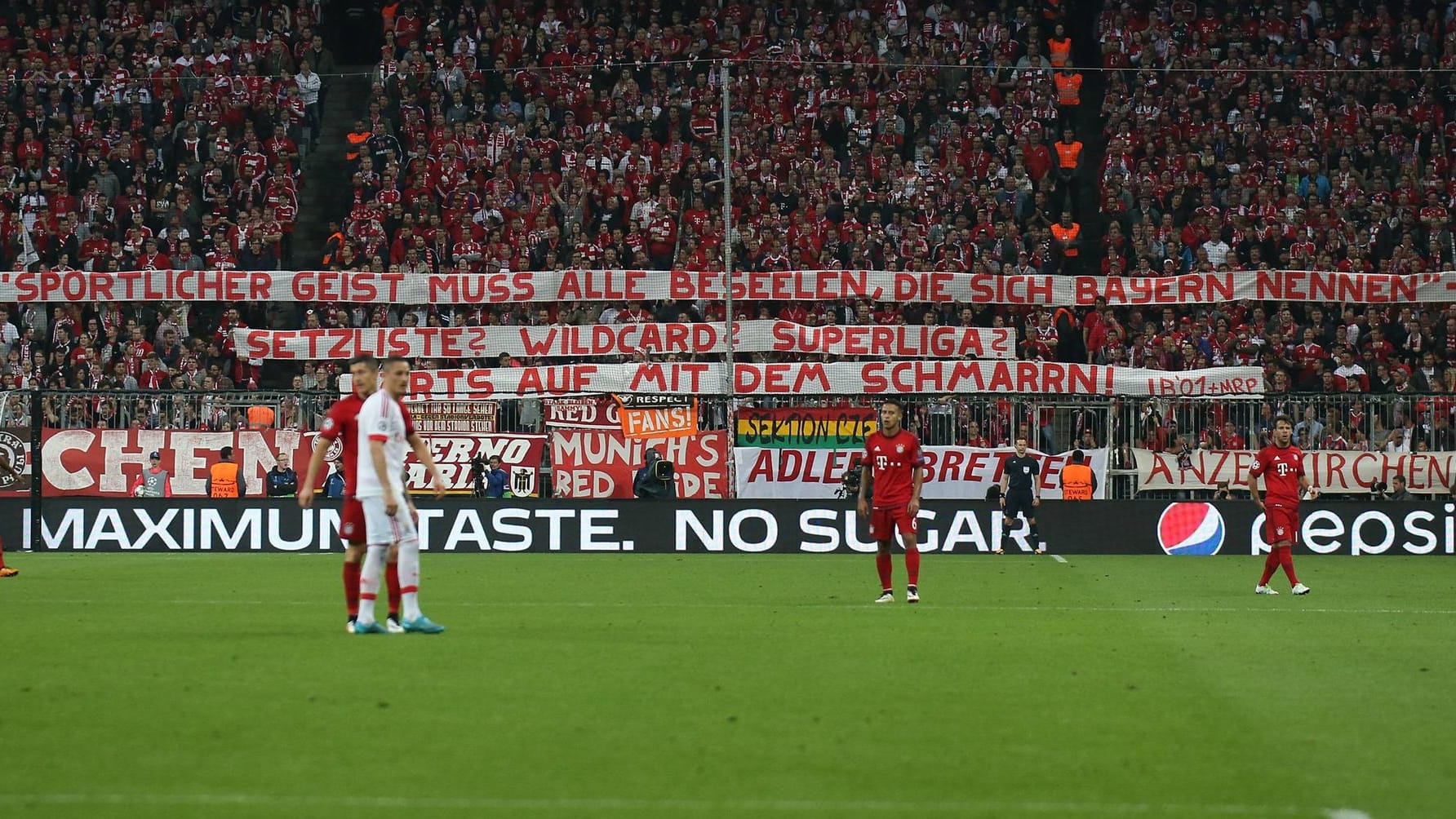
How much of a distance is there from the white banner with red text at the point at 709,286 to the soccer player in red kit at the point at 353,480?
15164 mm

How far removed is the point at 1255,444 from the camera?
25031 millimetres

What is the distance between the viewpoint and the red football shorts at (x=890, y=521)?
51.7 feet

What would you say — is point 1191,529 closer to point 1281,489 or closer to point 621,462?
point 1281,489

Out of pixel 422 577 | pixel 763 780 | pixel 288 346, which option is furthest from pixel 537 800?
pixel 288 346

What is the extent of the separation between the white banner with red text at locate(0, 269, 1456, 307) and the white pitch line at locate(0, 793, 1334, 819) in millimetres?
20872

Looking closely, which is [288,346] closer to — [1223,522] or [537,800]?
[1223,522]

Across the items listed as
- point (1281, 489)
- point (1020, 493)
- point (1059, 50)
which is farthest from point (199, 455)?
point (1059, 50)

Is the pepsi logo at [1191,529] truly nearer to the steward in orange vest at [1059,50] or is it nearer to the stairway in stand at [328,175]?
the steward in orange vest at [1059,50]

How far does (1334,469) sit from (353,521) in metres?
17.4

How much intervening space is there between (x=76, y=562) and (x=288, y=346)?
6.74 m

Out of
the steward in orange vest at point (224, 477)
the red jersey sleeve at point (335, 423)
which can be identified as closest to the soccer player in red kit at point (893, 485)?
the red jersey sleeve at point (335, 423)

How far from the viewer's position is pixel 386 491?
38.2ft

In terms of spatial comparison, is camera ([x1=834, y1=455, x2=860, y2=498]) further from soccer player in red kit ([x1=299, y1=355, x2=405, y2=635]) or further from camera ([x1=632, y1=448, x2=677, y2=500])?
soccer player in red kit ([x1=299, y1=355, x2=405, y2=635])

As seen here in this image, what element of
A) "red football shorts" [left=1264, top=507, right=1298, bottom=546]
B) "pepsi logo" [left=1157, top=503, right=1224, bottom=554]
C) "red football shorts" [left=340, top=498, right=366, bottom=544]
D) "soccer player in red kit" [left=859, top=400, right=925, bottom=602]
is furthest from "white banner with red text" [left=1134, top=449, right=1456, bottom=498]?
"red football shorts" [left=340, top=498, right=366, bottom=544]
